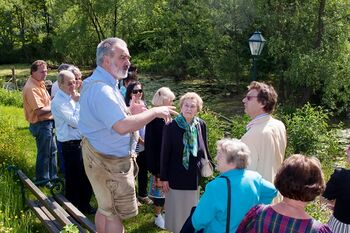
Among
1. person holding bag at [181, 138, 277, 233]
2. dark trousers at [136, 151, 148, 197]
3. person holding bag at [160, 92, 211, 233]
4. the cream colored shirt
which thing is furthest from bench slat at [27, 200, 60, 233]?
the cream colored shirt

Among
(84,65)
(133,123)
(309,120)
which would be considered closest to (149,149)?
(133,123)

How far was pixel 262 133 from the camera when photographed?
3672 mm

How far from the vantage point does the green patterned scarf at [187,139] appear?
4.34 m

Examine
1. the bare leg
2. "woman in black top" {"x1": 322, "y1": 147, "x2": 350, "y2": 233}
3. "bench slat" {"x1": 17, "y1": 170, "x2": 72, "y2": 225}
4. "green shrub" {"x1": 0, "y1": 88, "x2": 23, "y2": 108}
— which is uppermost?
"woman in black top" {"x1": 322, "y1": 147, "x2": 350, "y2": 233}

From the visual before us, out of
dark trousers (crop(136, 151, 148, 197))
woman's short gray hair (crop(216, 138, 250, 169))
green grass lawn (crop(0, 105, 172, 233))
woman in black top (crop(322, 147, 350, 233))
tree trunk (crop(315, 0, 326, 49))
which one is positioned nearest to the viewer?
woman's short gray hair (crop(216, 138, 250, 169))

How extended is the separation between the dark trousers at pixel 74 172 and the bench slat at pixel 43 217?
0.57 m

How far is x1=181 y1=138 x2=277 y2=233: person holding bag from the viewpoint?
2871mm

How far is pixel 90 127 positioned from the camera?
10.8ft

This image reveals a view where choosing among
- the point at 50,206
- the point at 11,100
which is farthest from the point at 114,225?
the point at 11,100

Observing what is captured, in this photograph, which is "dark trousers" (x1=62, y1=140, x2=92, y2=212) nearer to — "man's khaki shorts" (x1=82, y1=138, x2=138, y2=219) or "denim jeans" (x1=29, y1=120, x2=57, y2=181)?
"denim jeans" (x1=29, y1=120, x2=57, y2=181)

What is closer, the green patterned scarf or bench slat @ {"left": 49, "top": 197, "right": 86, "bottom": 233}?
bench slat @ {"left": 49, "top": 197, "right": 86, "bottom": 233}

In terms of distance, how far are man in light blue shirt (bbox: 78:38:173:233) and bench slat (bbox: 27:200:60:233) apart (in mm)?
497

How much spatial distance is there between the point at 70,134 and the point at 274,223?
3.19m

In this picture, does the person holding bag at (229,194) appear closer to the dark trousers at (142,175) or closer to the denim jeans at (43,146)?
the dark trousers at (142,175)
